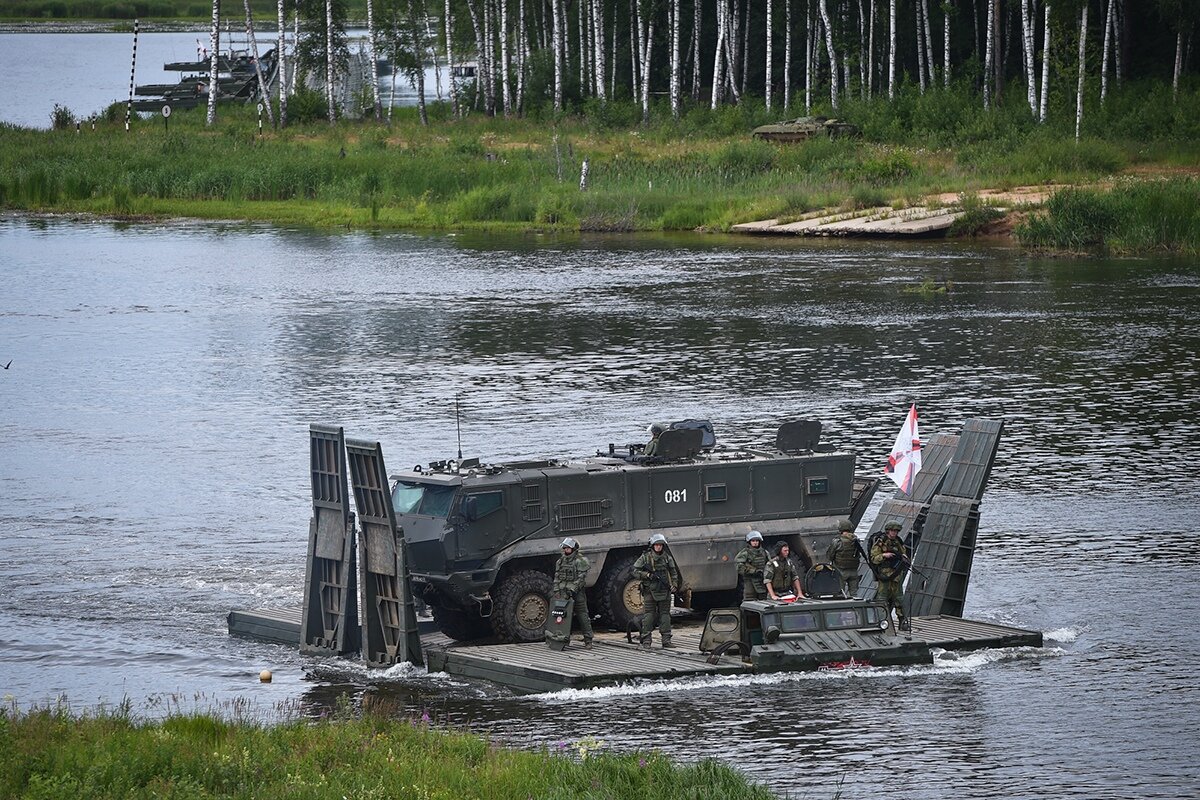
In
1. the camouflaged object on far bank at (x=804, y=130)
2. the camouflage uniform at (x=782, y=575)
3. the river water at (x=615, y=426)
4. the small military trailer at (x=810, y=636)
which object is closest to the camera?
the river water at (x=615, y=426)

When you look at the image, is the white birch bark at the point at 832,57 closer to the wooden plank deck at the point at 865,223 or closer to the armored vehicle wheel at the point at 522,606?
the wooden plank deck at the point at 865,223

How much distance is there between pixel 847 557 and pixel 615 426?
1373 centimetres

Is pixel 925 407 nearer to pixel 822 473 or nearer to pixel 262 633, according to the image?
pixel 822 473

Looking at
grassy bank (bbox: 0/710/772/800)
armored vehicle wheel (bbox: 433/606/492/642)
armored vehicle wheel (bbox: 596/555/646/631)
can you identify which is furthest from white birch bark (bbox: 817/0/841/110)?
grassy bank (bbox: 0/710/772/800)

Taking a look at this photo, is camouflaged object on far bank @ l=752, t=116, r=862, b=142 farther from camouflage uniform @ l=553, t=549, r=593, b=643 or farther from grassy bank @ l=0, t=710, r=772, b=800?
grassy bank @ l=0, t=710, r=772, b=800

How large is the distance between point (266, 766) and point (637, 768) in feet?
11.6

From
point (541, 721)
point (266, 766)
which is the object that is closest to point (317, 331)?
point (541, 721)

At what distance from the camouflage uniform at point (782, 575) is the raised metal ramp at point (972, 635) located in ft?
5.83

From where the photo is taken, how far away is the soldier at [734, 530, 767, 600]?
2317cm

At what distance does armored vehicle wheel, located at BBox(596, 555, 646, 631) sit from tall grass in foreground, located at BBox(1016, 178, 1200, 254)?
143 feet

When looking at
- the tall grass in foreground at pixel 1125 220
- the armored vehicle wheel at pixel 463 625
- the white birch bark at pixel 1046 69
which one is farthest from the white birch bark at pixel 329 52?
the armored vehicle wheel at pixel 463 625

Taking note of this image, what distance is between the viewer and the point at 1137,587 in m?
26.9

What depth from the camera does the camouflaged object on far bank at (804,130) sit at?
79.6 metres

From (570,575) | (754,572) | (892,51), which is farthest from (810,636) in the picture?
(892,51)
